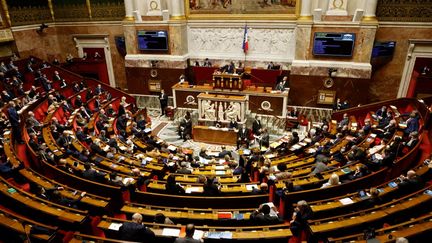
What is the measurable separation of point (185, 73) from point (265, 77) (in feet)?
14.9

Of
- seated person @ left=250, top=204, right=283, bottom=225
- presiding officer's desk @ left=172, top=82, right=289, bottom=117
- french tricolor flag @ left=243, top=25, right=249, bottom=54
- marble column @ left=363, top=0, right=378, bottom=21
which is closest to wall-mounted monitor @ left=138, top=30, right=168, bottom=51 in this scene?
presiding officer's desk @ left=172, top=82, right=289, bottom=117

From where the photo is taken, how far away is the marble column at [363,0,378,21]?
43.4 feet

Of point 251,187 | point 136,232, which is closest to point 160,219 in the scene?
point 136,232

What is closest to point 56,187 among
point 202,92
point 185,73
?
point 202,92

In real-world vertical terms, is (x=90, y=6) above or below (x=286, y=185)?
above

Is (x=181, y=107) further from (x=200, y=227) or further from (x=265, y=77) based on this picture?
(x=200, y=227)

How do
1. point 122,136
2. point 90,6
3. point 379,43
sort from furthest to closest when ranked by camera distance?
point 90,6 < point 379,43 < point 122,136

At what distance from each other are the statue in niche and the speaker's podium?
114 centimetres

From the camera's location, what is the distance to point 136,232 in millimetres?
4938

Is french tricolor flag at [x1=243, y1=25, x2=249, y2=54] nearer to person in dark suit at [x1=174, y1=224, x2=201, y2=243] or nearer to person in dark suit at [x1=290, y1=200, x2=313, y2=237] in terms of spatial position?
person in dark suit at [x1=290, y1=200, x2=313, y2=237]

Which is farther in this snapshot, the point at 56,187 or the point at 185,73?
the point at 185,73

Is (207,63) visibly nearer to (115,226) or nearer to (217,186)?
(217,186)

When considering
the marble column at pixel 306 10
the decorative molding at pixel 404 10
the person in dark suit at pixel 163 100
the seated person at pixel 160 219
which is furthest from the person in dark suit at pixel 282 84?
the seated person at pixel 160 219

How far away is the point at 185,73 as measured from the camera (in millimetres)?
16766
